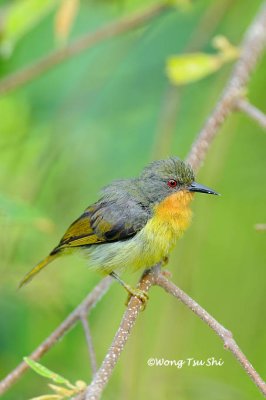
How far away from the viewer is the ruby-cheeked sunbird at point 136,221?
3678 millimetres

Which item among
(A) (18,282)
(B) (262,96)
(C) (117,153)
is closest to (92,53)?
(C) (117,153)

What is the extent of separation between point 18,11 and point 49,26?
1975mm

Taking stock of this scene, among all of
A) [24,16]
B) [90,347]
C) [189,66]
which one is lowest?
[90,347]

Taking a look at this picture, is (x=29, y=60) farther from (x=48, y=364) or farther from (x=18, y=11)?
(x=48, y=364)

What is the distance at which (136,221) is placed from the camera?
381 cm

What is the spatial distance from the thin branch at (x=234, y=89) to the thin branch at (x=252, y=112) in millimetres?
50

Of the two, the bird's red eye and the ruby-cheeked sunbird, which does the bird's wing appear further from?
the bird's red eye

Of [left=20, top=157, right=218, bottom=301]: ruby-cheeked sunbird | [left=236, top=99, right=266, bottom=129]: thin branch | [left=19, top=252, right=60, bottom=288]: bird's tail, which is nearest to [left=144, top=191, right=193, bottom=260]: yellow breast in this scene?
[left=20, top=157, right=218, bottom=301]: ruby-cheeked sunbird

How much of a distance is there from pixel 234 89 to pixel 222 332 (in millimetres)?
1754

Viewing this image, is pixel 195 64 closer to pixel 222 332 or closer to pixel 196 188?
pixel 196 188

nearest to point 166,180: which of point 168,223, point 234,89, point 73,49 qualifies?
point 168,223

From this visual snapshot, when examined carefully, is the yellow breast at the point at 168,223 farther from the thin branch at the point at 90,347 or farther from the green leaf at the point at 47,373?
the green leaf at the point at 47,373

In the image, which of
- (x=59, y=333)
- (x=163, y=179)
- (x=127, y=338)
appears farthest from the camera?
(x=163, y=179)

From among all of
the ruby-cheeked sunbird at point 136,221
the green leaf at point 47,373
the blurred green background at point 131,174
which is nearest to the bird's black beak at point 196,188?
the ruby-cheeked sunbird at point 136,221
